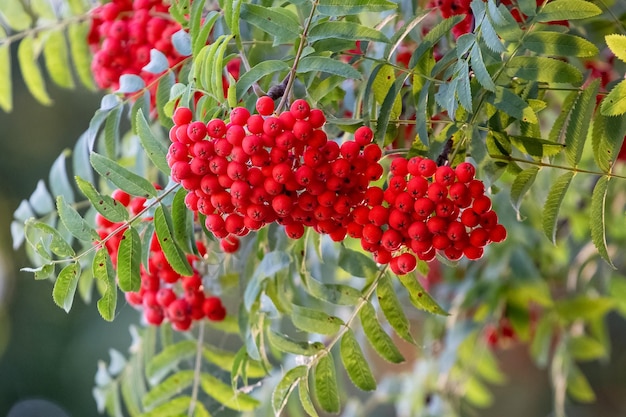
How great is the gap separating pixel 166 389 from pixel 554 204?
2.06ft

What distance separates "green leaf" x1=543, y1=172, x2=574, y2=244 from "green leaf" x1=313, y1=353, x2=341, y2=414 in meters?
0.30

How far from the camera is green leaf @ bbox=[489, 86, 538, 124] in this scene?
773 millimetres

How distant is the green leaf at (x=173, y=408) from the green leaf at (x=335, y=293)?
12.3 inches

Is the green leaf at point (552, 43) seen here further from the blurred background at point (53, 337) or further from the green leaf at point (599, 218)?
the blurred background at point (53, 337)

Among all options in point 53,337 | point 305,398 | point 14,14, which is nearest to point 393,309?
point 305,398

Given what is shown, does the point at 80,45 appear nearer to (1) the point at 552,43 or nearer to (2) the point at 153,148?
(2) the point at 153,148

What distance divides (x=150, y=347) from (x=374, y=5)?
0.71 m

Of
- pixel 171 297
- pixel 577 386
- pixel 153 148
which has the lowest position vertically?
pixel 577 386

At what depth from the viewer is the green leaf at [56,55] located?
1331 millimetres

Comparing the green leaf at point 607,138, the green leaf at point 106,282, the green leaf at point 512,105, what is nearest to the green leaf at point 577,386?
the green leaf at point 607,138

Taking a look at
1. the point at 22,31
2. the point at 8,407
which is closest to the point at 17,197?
the point at 8,407

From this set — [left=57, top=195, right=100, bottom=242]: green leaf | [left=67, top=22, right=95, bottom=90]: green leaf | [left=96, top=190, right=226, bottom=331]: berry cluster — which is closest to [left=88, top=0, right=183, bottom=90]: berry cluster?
[left=67, top=22, right=95, bottom=90]: green leaf

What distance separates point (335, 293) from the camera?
990mm

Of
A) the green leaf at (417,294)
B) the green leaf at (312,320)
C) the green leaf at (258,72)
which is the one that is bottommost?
the green leaf at (312,320)
